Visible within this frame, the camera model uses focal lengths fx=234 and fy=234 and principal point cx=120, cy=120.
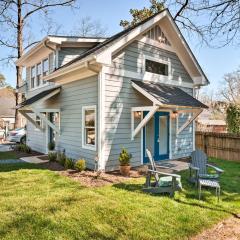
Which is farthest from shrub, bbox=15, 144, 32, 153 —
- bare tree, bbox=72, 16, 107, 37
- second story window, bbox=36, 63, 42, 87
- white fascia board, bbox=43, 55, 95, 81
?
bare tree, bbox=72, 16, 107, 37

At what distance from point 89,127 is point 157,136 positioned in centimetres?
316

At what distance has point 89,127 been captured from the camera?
8930 mm

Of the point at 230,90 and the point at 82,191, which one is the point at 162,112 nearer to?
the point at 82,191

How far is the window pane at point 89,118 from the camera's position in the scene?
879 centimetres

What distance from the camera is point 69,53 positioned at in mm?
11594

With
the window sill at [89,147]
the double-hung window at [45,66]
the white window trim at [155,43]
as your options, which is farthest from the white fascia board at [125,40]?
the double-hung window at [45,66]

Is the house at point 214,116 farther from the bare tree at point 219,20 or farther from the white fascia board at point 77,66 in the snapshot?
the white fascia board at point 77,66

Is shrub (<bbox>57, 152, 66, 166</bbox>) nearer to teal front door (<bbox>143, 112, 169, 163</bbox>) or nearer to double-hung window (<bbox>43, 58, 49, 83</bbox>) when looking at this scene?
teal front door (<bbox>143, 112, 169, 163</bbox>)

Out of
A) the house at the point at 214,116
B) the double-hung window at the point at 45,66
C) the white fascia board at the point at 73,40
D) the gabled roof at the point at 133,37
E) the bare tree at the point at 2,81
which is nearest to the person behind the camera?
the gabled roof at the point at 133,37

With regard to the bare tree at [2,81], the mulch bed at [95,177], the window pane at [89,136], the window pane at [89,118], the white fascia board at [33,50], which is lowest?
the mulch bed at [95,177]

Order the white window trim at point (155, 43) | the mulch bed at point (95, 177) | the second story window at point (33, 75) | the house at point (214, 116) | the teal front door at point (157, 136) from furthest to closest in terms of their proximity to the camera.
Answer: the house at point (214, 116)
the second story window at point (33, 75)
the teal front door at point (157, 136)
the white window trim at point (155, 43)
the mulch bed at point (95, 177)

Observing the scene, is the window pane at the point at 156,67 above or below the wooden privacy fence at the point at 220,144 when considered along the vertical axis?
above

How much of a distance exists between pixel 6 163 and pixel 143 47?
756 cm

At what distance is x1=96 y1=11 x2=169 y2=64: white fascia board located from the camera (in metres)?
7.71
